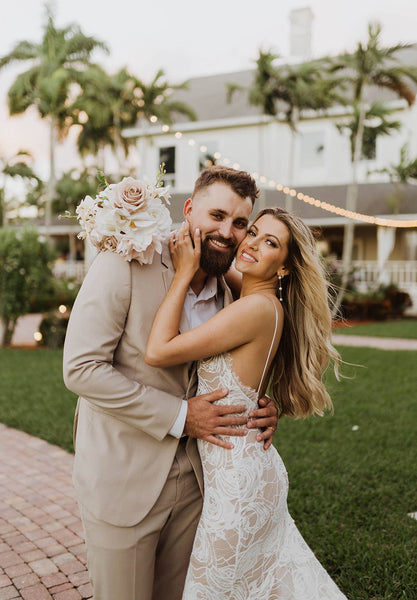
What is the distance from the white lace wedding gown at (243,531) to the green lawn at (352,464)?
134cm

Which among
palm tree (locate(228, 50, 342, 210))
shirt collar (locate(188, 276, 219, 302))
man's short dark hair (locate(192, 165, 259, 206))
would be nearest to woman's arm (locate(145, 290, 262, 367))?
shirt collar (locate(188, 276, 219, 302))

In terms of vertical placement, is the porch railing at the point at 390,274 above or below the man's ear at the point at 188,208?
below

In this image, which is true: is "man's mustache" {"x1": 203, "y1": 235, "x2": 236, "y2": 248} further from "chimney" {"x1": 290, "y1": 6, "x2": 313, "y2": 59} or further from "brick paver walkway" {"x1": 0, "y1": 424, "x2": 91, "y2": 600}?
"chimney" {"x1": 290, "y1": 6, "x2": 313, "y2": 59}

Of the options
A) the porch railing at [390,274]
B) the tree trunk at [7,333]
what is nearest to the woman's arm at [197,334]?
the tree trunk at [7,333]

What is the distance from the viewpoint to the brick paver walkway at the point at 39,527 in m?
3.60

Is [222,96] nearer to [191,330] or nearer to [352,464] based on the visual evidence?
[352,464]

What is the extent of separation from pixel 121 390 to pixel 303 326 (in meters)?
0.93

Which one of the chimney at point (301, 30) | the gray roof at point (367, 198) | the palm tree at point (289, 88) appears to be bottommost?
the gray roof at point (367, 198)

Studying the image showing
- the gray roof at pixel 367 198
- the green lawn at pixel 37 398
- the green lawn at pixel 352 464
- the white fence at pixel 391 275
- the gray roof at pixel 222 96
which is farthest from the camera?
the gray roof at pixel 222 96

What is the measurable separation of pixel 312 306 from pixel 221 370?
0.57 metres

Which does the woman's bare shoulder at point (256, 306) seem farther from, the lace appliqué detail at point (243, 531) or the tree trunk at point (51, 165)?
the tree trunk at point (51, 165)

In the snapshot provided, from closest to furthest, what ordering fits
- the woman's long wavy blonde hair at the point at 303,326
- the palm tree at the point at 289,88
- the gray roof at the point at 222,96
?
1. the woman's long wavy blonde hair at the point at 303,326
2. the palm tree at the point at 289,88
3. the gray roof at the point at 222,96

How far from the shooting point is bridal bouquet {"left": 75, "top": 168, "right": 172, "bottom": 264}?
2107 mm

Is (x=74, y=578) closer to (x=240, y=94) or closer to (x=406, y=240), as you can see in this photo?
(x=406, y=240)
